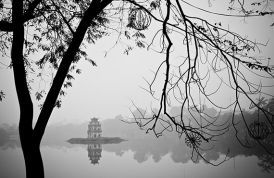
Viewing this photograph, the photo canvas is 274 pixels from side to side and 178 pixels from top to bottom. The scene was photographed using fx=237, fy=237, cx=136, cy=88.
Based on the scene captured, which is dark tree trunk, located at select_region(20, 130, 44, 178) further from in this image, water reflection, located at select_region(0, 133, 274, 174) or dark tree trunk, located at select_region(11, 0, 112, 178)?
water reflection, located at select_region(0, 133, 274, 174)

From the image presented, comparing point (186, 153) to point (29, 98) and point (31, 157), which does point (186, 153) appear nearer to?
point (31, 157)

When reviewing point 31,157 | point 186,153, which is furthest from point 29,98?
point 186,153

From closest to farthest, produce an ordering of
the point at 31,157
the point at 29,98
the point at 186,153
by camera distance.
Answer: the point at 31,157 → the point at 29,98 → the point at 186,153

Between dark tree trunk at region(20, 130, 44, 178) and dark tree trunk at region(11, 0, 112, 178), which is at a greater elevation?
dark tree trunk at region(11, 0, 112, 178)

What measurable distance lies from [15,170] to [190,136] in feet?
84.8

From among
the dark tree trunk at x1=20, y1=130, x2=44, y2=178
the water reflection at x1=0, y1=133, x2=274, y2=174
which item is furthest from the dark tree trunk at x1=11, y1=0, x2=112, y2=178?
the water reflection at x1=0, y1=133, x2=274, y2=174

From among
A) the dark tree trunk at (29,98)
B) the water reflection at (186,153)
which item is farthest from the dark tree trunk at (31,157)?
the water reflection at (186,153)

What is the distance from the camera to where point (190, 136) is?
2.71 metres

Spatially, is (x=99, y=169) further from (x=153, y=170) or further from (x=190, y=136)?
(x=190, y=136)

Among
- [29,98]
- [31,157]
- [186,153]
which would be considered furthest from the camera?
[186,153]

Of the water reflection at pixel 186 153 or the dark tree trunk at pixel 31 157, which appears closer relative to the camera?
the dark tree trunk at pixel 31 157

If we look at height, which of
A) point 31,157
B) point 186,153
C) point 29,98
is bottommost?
point 186,153

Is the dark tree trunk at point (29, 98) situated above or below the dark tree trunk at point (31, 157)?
above

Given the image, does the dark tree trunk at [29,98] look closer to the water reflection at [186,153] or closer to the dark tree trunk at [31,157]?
the dark tree trunk at [31,157]
